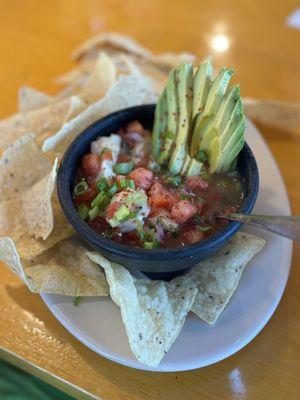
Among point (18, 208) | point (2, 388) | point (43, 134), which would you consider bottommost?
point (2, 388)

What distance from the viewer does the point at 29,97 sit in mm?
1797

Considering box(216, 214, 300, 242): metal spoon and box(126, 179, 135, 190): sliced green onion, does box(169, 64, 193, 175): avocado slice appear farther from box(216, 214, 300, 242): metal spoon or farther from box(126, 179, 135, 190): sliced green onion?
box(216, 214, 300, 242): metal spoon

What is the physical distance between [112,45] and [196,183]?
1.12 metres

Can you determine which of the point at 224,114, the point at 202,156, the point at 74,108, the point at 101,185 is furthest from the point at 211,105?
the point at 74,108

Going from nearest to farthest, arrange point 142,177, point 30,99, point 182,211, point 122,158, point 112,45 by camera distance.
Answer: point 182,211, point 142,177, point 122,158, point 30,99, point 112,45

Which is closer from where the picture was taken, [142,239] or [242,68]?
[142,239]

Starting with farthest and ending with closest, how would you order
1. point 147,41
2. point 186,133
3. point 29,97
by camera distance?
point 147,41 < point 29,97 < point 186,133

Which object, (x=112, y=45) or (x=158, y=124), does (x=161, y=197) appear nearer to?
(x=158, y=124)

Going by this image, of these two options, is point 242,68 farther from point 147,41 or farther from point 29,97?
point 29,97

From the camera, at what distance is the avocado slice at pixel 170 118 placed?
1.37 metres

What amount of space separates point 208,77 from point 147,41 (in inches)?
43.8

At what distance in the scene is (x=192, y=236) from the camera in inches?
47.4

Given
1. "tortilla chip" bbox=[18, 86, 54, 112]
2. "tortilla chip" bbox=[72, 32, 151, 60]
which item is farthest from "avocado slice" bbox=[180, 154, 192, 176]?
"tortilla chip" bbox=[72, 32, 151, 60]

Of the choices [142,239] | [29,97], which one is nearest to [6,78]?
[29,97]
